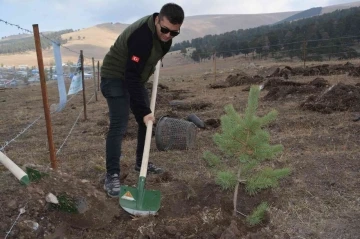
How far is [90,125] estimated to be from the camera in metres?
7.24

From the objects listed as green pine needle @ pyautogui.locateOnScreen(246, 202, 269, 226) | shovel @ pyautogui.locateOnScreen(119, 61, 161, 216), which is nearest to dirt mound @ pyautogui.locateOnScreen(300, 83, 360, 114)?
green pine needle @ pyautogui.locateOnScreen(246, 202, 269, 226)

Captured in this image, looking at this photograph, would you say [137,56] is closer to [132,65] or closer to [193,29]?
[132,65]

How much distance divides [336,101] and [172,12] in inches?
208

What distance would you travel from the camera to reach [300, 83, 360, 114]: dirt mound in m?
6.61

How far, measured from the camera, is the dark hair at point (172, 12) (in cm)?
264

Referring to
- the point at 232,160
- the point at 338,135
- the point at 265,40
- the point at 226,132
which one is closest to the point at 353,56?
the point at 265,40

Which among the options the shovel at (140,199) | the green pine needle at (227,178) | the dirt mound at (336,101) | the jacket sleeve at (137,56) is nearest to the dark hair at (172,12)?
the jacket sleeve at (137,56)

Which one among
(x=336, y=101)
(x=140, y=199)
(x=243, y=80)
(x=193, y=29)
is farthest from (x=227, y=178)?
(x=193, y=29)

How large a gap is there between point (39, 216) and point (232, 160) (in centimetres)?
227

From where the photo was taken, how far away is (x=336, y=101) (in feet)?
22.7

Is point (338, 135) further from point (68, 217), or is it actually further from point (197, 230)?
point (68, 217)

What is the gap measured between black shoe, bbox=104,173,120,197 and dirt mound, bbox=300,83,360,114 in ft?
15.3

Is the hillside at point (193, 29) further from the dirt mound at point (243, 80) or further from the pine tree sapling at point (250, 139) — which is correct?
the pine tree sapling at point (250, 139)

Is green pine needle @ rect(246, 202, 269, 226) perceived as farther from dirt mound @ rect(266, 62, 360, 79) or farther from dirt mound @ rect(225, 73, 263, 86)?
dirt mound @ rect(266, 62, 360, 79)
